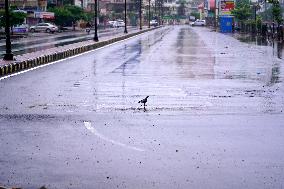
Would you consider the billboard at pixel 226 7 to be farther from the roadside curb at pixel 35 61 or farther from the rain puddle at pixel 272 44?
the roadside curb at pixel 35 61

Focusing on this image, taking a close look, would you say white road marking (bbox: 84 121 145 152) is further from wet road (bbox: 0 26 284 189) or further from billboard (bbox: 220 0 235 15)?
billboard (bbox: 220 0 235 15)

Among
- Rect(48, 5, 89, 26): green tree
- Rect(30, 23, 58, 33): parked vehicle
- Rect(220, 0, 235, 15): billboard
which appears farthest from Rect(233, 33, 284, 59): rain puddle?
Rect(48, 5, 89, 26): green tree

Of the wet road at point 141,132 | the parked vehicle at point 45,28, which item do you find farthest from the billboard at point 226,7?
the wet road at point 141,132

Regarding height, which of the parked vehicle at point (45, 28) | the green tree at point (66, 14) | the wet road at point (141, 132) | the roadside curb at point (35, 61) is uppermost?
the green tree at point (66, 14)

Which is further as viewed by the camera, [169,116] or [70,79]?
[70,79]

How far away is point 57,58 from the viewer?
111ft

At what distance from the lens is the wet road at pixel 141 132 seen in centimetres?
869

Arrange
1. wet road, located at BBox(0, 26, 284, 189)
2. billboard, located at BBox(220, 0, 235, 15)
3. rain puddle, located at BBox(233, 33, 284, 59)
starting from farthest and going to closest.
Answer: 1. billboard, located at BBox(220, 0, 235, 15)
2. rain puddle, located at BBox(233, 33, 284, 59)
3. wet road, located at BBox(0, 26, 284, 189)

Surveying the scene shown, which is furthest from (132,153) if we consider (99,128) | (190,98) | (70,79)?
(70,79)

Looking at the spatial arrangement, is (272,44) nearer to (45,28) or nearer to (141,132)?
(141,132)

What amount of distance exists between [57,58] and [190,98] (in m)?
17.7

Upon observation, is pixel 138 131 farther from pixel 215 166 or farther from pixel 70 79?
pixel 70 79

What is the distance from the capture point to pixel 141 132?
1191 cm

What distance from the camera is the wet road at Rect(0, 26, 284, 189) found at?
869 cm
